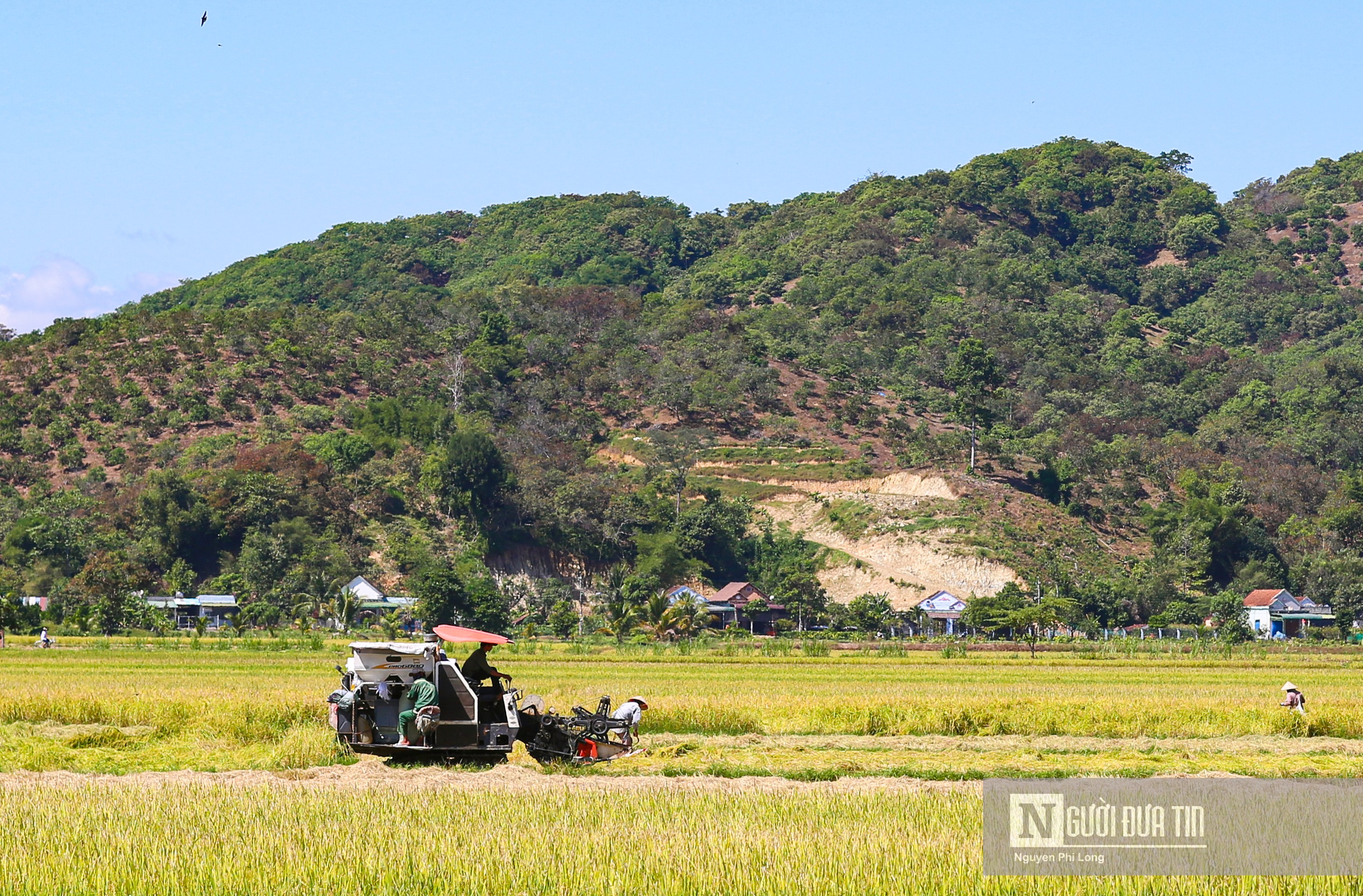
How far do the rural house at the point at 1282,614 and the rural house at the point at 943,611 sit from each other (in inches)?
778

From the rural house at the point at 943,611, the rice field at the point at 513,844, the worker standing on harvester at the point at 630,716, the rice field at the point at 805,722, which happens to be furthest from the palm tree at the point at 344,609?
the rice field at the point at 513,844

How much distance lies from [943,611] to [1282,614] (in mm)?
25002

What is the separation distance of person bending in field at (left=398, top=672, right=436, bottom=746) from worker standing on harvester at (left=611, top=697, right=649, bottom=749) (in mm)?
2952

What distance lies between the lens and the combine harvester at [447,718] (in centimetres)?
2123

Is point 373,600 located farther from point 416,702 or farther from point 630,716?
point 416,702

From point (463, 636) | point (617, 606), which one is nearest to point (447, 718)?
point (463, 636)

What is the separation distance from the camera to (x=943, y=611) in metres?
101

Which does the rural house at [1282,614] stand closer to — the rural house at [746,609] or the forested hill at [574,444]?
the forested hill at [574,444]

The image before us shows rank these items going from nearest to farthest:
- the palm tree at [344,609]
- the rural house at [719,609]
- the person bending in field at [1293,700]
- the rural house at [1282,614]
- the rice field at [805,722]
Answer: the rice field at [805,722], the person bending in field at [1293,700], the palm tree at [344,609], the rural house at [719,609], the rural house at [1282,614]

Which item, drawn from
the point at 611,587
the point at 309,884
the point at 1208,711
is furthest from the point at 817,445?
the point at 309,884

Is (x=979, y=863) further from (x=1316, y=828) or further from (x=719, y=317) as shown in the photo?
(x=719, y=317)

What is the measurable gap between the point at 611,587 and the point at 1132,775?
8441 centimetres

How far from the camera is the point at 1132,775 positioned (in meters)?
21.5

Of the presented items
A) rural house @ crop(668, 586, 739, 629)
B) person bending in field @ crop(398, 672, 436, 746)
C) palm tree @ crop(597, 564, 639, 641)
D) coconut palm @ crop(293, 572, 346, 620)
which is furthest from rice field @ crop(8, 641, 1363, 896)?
rural house @ crop(668, 586, 739, 629)
